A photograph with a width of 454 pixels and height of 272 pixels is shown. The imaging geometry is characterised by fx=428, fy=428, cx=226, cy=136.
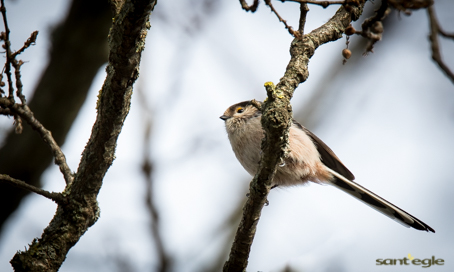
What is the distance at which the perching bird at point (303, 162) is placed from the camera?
13.3 feet

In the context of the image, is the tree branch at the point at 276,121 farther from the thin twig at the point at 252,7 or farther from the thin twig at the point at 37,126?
the thin twig at the point at 37,126

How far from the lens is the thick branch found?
2053 millimetres

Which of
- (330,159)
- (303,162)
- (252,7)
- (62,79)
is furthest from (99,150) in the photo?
(330,159)

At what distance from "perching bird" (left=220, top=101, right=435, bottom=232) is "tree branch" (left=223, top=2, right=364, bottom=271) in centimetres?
150

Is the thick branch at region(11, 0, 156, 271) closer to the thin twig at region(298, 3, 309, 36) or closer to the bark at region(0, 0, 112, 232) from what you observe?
the thin twig at region(298, 3, 309, 36)

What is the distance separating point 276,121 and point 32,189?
1319mm

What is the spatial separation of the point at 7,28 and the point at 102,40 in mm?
1756

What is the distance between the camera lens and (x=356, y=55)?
6309mm

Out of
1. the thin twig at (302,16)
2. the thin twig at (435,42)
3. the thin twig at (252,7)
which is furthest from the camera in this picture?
the thin twig at (302,16)

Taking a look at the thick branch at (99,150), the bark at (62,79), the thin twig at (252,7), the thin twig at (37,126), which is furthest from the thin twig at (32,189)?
the bark at (62,79)

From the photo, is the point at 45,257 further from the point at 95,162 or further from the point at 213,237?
the point at 213,237

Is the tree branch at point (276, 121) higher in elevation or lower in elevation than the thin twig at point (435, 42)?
higher

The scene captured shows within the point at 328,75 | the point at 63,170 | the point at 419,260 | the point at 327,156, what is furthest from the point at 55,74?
the point at 328,75

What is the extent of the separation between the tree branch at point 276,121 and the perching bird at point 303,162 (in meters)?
1.50
